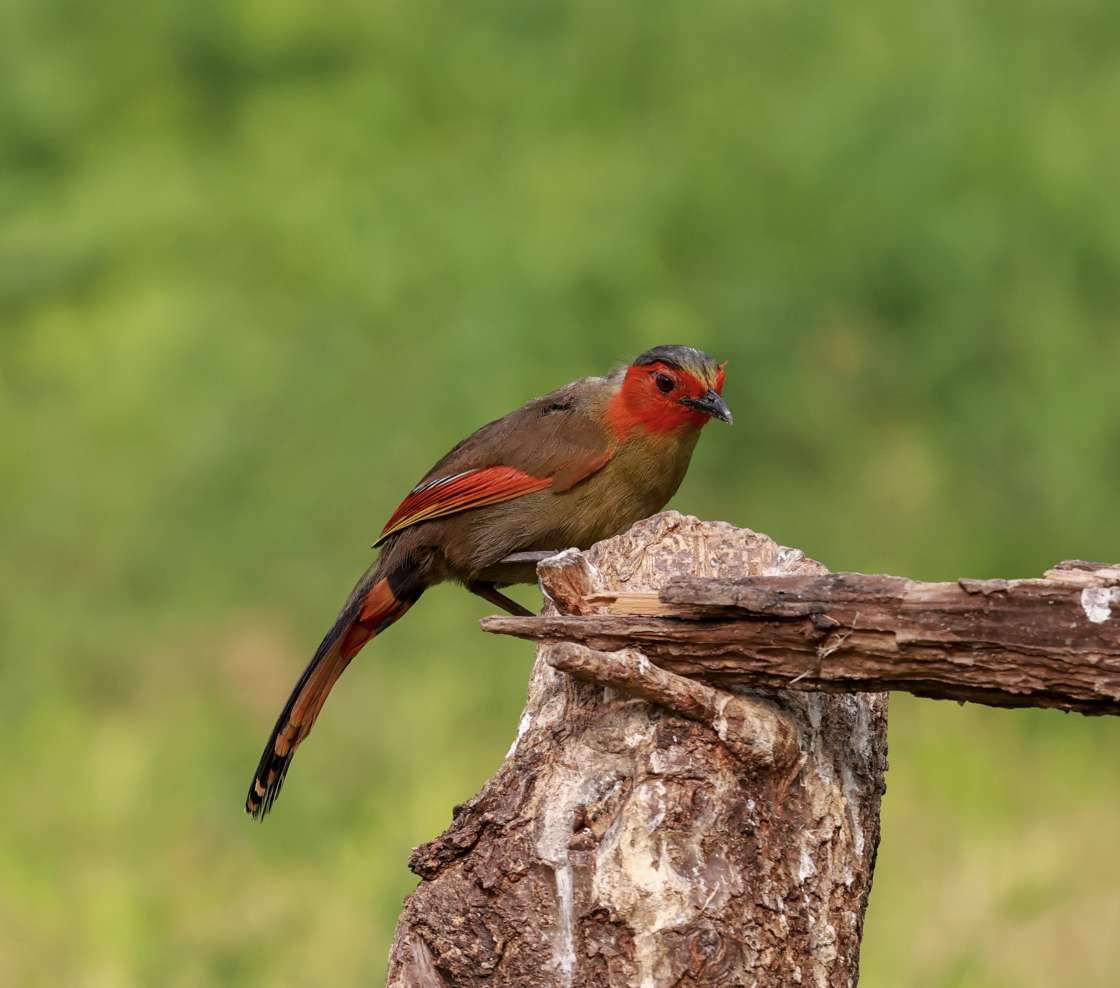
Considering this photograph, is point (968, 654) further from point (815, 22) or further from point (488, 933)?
→ point (815, 22)

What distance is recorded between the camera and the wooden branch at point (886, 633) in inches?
125

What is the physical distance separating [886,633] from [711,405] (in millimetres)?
1828

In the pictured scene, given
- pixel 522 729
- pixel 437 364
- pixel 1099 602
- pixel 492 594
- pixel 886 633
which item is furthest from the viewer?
pixel 437 364

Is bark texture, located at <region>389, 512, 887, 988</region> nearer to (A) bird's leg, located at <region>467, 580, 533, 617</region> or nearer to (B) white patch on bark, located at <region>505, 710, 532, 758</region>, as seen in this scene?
(B) white patch on bark, located at <region>505, 710, 532, 758</region>

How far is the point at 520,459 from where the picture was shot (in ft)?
16.7

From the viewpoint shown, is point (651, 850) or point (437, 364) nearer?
point (651, 850)

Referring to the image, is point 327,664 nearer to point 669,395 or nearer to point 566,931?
point 669,395

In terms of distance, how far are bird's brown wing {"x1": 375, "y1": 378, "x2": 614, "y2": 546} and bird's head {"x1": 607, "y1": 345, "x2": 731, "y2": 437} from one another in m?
0.08

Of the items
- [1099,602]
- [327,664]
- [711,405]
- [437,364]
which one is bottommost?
[1099,602]

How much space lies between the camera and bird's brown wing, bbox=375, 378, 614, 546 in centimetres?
507

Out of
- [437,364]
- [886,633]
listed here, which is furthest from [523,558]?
[437,364]

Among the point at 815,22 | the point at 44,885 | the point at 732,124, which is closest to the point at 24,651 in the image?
the point at 44,885

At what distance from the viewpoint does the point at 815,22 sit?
1061 centimetres

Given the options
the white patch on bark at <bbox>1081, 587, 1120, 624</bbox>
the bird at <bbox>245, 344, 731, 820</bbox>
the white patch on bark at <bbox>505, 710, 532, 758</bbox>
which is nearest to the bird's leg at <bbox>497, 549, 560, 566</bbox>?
the bird at <bbox>245, 344, 731, 820</bbox>
